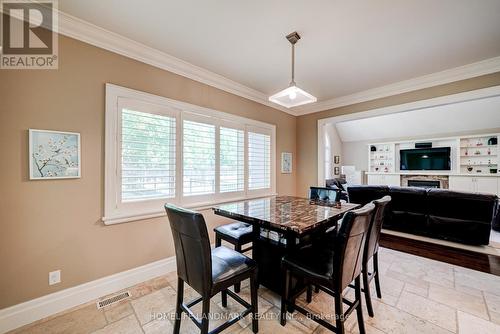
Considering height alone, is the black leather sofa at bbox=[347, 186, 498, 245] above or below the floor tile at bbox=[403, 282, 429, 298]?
above

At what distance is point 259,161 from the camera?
156 inches

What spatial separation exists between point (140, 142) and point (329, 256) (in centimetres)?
232

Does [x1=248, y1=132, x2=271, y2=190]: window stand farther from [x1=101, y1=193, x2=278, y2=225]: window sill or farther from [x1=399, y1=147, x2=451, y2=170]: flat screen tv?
[x1=399, y1=147, x2=451, y2=170]: flat screen tv

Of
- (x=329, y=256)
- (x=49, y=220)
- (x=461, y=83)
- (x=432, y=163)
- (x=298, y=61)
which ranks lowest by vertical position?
(x=329, y=256)

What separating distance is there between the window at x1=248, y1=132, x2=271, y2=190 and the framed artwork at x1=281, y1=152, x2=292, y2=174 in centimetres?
45

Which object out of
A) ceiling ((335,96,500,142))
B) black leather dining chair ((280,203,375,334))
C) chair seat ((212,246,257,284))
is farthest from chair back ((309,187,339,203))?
ceiling ((335,96,500,142))

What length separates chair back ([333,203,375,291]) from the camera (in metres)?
1.39

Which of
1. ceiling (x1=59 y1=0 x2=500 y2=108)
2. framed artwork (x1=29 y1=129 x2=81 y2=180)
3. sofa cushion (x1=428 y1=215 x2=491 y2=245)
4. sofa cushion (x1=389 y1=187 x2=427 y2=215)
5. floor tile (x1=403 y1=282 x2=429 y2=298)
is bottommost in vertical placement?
floor tile (x1=403 y1=282 x2=429 y2=298)

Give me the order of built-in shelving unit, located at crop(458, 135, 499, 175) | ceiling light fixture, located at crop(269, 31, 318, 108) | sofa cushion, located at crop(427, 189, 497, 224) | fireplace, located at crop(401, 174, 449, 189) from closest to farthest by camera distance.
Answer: ceiling light fixture, located at crop(269, 31, 318, 108) → sofa cushion, located at crop(427, 189, 497, 224) → built-in shelving unit, located at crop(458, 135, 499, 175) → fireplace, located at crop(401, 174, 449, 189)

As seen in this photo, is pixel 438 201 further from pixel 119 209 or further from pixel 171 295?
pixel 119 209

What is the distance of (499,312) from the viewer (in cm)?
191

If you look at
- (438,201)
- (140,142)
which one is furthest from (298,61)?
(438,201)

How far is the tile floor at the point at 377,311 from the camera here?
1.73 metres

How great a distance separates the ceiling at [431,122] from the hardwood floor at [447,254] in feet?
11.8
